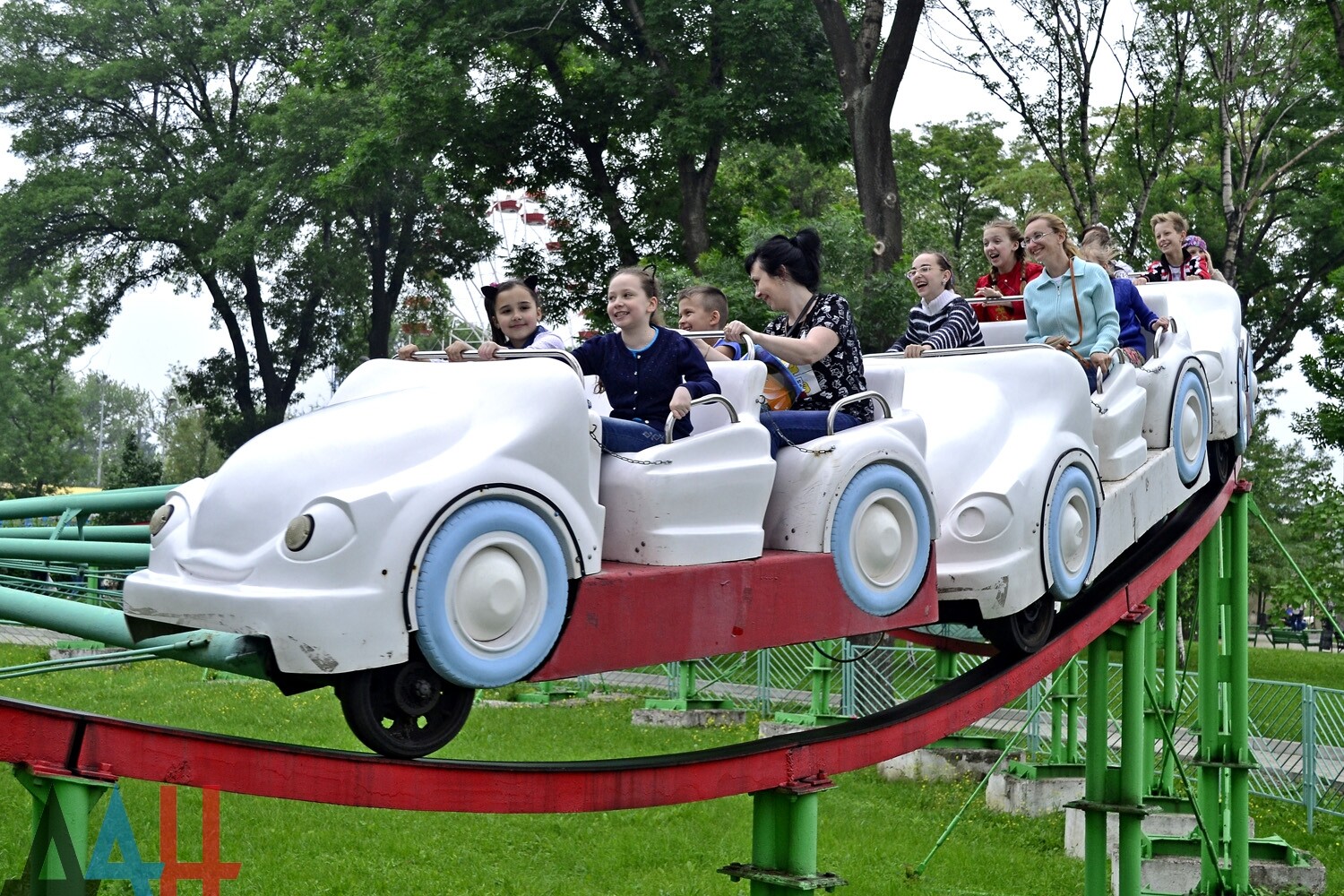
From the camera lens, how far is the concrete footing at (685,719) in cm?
1527

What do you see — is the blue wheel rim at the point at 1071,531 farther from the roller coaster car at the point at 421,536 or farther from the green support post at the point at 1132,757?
the roller coaster car at the point at 421,536

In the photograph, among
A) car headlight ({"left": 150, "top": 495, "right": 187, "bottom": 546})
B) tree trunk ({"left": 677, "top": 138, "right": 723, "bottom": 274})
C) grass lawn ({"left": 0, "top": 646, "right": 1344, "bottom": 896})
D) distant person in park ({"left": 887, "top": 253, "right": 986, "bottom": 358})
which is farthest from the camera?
tree trunk ({"left": 677, "top": 138, "right": 723, "bottom": 274})

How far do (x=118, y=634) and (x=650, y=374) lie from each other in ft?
5.46

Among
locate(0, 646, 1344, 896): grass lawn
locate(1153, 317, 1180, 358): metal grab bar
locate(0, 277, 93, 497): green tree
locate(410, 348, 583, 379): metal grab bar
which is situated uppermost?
locate(0, 277, 93, 497): green tree

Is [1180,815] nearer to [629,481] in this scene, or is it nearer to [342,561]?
[629,481]

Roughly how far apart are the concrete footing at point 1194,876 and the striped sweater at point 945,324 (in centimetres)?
543

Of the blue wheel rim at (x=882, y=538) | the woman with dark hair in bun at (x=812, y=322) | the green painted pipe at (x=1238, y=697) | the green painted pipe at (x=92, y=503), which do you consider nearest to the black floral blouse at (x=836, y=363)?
the woman with dark hair in bun at (x=812, y=322)

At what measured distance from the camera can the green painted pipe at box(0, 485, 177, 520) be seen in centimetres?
424

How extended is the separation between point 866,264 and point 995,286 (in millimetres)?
7463

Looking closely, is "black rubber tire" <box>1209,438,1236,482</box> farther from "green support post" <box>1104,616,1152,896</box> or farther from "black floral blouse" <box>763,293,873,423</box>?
"black floral blouse" <box>763,293,873,423</box>

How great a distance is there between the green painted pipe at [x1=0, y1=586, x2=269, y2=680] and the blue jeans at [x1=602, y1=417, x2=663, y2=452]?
45.2 inches

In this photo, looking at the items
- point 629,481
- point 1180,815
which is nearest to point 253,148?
point 1180,815

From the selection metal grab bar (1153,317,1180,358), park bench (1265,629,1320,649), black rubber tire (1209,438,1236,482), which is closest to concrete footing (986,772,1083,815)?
black rubber tire (1209,438,1236,482)

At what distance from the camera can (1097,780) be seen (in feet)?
20.9
